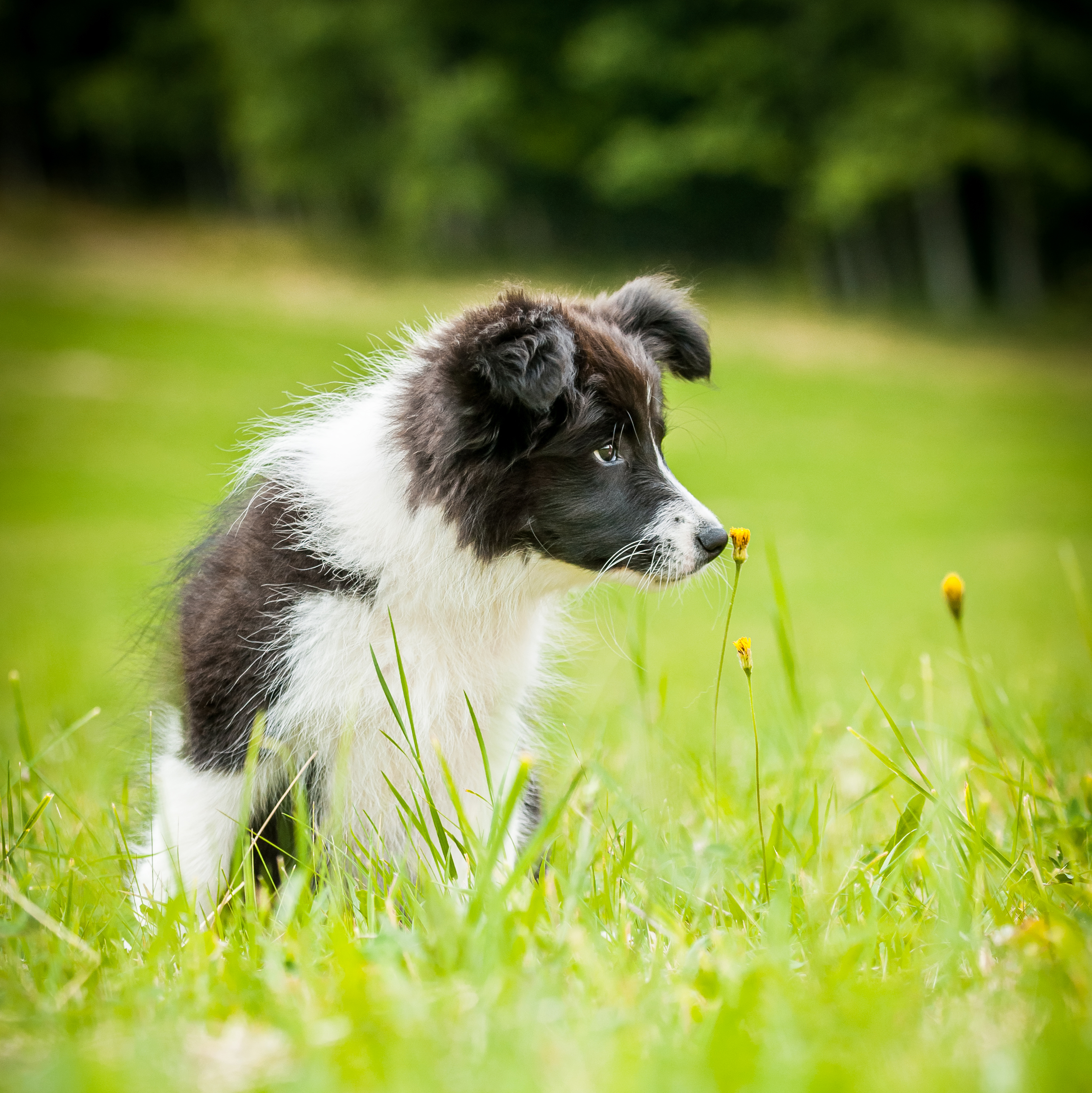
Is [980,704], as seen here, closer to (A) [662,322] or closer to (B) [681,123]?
(A) [662,322]

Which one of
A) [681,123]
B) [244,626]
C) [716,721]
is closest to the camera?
[716,721]

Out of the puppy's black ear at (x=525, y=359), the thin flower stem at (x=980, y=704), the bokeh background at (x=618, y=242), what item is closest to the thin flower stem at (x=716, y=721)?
the thin flower stem at (x=980, y=704)

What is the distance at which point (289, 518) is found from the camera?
291 cm

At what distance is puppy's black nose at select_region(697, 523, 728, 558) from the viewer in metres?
2.91

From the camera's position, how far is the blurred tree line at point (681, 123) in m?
28.6

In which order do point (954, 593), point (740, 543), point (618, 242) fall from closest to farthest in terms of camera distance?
point (954, 593) < point (740, 543) < point (618, 242)

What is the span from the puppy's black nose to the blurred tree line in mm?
27121

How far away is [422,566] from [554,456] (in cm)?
48

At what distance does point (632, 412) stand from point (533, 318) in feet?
1.54

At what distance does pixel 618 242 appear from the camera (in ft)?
104

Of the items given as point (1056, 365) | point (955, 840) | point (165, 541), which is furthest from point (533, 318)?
point (1056, 365)

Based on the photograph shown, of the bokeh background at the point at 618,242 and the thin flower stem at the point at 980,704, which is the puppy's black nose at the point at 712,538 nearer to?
the thin flower stem at the point at 980,704

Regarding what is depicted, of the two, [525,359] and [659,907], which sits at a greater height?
[525,359]

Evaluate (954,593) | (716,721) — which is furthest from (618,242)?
(954,593)
